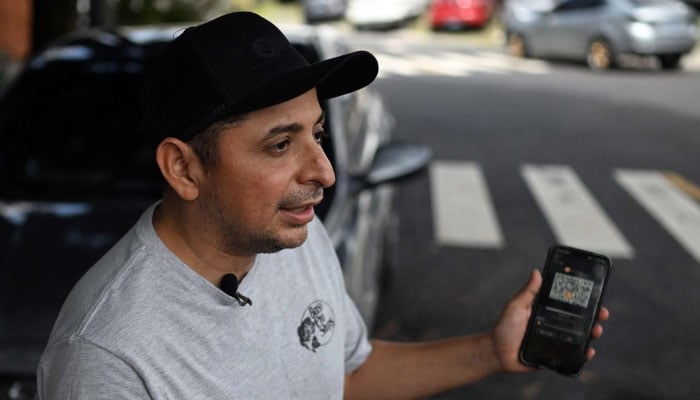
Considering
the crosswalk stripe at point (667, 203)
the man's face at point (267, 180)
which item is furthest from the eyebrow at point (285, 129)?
the crosswalk stripe at point (667, 203)

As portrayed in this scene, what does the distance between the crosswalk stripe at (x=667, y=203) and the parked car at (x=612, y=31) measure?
8.28m

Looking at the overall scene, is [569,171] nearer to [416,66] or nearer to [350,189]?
[350,189]

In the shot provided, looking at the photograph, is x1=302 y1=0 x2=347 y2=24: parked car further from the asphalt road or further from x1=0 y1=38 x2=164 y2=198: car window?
x1=0 y1=38 x2=164 y2=198: car window

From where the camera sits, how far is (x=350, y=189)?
4117 millimetres

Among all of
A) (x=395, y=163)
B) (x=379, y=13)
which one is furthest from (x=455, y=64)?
(x=395, y=163)

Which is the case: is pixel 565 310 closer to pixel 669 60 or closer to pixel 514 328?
pixel 514 328

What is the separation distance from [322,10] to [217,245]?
29.3 m

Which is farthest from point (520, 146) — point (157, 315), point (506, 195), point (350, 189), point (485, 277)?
point (157, 315)

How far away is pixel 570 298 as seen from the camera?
2.30 m

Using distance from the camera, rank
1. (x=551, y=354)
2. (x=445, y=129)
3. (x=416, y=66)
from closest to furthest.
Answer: (x=551, y=354) → (x=445, y=129) → (x=416, y=66)

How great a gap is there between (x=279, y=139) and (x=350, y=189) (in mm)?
2353

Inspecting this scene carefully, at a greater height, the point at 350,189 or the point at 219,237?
the point at 219,237

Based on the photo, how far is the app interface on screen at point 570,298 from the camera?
2.24m

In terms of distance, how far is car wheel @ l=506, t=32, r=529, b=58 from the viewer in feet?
68.0
